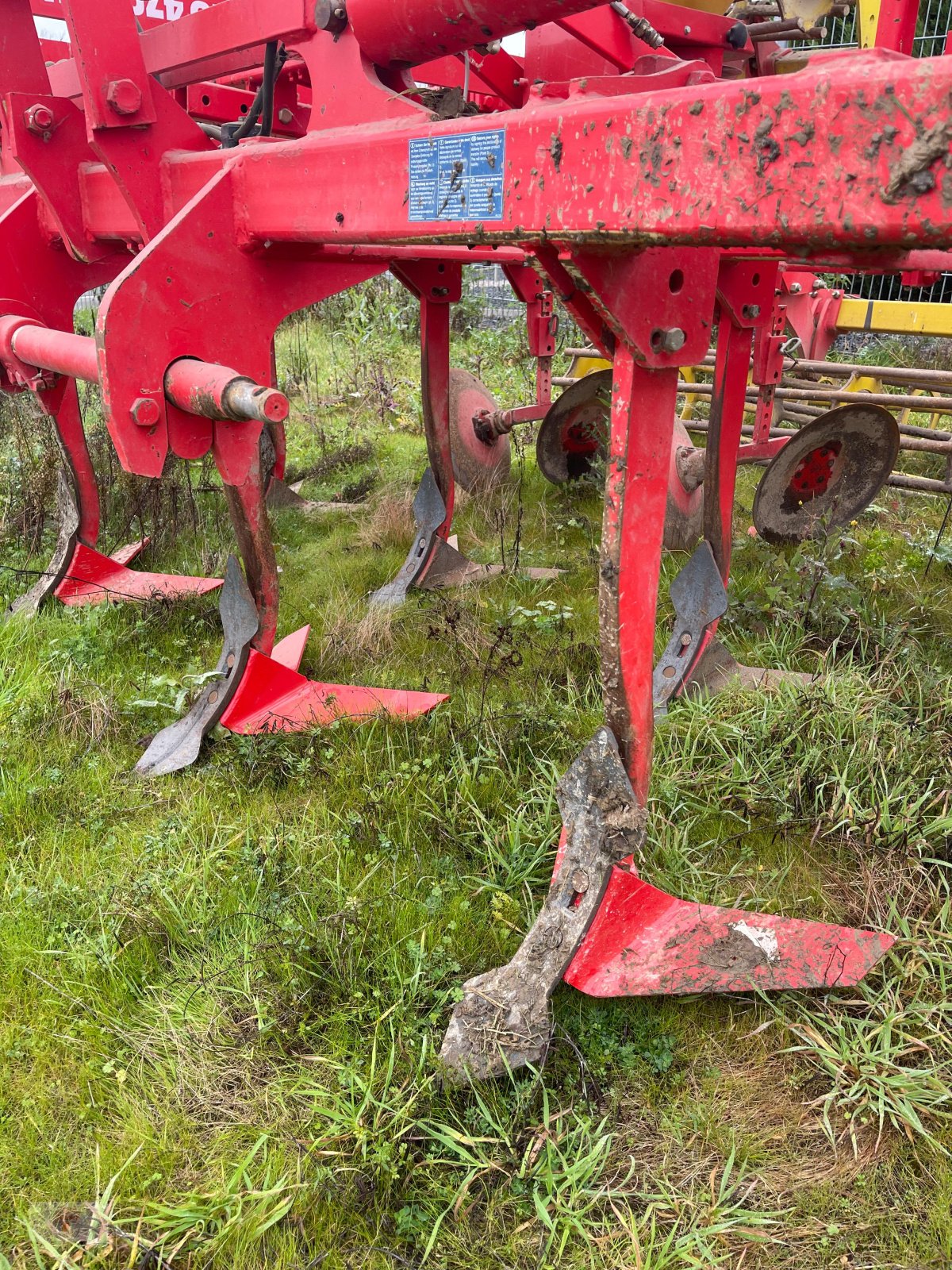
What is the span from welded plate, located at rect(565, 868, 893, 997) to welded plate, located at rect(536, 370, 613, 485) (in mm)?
2918

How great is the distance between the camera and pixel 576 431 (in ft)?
15.7

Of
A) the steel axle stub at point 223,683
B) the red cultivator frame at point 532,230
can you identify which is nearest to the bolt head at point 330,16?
the red cultivator frame at point 532,230

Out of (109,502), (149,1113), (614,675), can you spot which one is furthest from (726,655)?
(109,502)

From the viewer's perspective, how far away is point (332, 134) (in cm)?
204

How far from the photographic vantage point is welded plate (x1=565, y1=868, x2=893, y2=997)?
1.77 metres

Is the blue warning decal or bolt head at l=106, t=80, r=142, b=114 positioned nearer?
the blue warning decal

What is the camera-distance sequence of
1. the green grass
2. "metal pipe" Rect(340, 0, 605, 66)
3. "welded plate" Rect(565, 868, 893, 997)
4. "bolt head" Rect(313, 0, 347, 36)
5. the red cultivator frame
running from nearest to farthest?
the red cultivator frame
the green grass
"metal pipe" Rect(340, 0, 605, 66)
"welded plate" Rect(565, 868, 893, 997)
"bolt head" Rect(313, 0, 347, 36)

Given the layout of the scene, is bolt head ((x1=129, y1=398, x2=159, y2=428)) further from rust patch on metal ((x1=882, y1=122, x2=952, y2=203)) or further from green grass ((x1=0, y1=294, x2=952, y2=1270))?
rust patch on metal ((x1=882, y1=122, x2=952, y2=203))

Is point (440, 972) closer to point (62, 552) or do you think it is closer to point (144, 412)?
point (144, 412)

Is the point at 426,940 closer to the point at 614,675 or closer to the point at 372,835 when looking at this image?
the point at 372,835

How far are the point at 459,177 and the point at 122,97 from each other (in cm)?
122

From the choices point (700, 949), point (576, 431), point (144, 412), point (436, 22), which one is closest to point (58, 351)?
point (144, 412)

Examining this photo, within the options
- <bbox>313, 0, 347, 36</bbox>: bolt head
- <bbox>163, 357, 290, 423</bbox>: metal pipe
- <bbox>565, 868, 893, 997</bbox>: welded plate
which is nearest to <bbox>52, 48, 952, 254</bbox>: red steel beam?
<bbox>313, 0, 347, 36</bbox>: bolt head

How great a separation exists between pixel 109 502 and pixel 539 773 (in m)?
2.96
